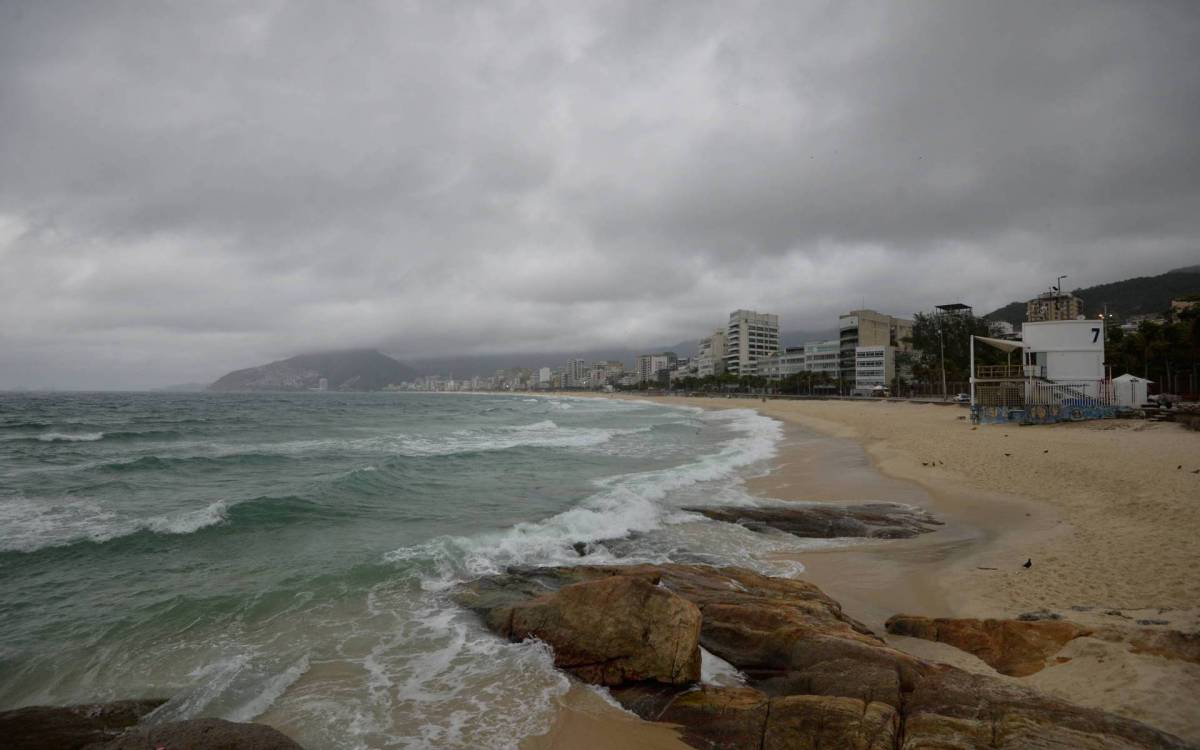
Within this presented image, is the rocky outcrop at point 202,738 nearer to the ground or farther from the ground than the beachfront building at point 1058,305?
nearer to the ground

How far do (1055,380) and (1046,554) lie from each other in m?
29.1

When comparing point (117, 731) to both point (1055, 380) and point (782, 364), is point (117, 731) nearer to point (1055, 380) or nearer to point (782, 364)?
point (1055, 380)

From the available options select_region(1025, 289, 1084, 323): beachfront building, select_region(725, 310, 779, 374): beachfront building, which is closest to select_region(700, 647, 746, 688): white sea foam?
select_region(1025, 289, 1084, 323): beachfront building

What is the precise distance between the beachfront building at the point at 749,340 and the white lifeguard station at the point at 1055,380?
377 ft

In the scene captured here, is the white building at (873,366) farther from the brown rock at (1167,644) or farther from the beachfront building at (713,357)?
the brown rock at (1167,644)

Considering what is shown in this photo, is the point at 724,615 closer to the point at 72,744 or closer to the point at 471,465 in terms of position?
the point at 72,744

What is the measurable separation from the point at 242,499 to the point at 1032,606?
57.9ft

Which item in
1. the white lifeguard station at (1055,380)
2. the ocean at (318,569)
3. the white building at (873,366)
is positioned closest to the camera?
the ocean at (318,569)

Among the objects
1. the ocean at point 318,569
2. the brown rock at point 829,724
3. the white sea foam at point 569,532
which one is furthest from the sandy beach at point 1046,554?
the white sea foam at point 569,532

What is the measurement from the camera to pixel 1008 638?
569 cm

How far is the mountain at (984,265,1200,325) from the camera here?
133 m

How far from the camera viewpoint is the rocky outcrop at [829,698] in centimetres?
390

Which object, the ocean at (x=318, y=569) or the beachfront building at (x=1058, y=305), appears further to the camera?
the beachfront building at (x=1058, y=305)

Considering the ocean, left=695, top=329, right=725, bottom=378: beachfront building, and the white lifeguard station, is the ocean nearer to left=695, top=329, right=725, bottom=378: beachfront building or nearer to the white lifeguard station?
the white lifeguard station
